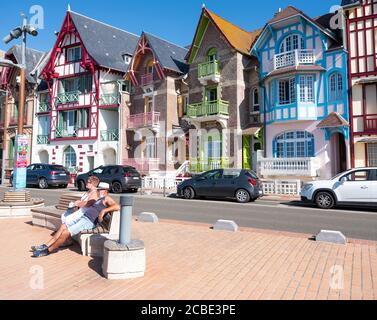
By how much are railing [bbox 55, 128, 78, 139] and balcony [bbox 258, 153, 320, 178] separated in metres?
18.7

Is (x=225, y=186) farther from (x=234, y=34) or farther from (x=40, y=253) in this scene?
(x=234, y=34)

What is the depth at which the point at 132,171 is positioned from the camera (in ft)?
67.3

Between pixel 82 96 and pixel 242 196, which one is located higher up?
pixel 82 96

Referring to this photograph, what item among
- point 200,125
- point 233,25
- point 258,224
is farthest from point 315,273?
point 233,25

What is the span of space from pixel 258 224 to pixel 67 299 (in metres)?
6.56

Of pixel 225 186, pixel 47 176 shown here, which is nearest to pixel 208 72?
pixel 225 186

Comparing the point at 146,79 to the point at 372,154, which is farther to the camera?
the point at 146,79

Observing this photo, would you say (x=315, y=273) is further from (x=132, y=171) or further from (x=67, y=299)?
(x=132, y=171)

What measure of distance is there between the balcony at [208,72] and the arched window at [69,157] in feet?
48.6

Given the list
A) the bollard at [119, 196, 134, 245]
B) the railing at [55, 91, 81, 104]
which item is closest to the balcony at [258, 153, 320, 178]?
the bollard at [119, 196, 134, 245]

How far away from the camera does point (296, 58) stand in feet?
68.1

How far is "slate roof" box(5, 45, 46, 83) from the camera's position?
117 feet

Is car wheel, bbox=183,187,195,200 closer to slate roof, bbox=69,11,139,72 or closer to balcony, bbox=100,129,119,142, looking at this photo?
balcony, bbox=100,129,119,142

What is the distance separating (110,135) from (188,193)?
602 inches
